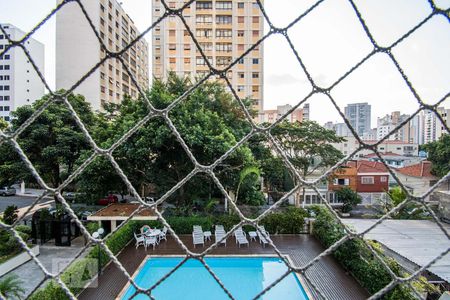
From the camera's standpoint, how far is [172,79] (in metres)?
7.36

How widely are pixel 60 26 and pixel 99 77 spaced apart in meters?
2.40

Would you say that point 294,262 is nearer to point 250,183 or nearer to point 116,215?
point 250,183

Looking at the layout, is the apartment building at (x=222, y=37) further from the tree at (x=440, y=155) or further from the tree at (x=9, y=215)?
the tree at (x=9, y=215)

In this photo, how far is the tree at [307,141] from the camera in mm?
7941

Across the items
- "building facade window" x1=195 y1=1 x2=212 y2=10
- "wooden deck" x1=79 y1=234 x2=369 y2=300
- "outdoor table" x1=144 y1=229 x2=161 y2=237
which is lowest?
"wooden deck" x1=79 y1=234 x2=369 y2=300

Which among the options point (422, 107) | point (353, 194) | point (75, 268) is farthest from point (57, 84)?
point (422, 107)

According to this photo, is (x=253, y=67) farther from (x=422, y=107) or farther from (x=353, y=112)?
(x=422, y=107)

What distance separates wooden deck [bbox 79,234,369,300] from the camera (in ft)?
12.7

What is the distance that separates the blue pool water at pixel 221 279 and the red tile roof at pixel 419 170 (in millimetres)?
6911

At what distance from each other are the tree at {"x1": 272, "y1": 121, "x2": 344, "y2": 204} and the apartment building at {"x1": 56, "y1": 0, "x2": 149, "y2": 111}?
152 inches

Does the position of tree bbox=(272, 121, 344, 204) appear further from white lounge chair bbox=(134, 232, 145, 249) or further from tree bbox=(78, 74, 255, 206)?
white lounge chair bbox=(134, 232, 145, 249)

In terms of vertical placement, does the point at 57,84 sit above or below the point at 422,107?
above

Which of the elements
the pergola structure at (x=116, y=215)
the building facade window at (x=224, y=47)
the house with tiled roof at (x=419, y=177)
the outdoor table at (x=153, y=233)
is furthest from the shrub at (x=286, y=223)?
the building facade window at (x=224, y=47)

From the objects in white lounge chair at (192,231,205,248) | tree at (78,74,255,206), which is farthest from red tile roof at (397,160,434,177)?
white lounge chair at (192,231,205,248)
